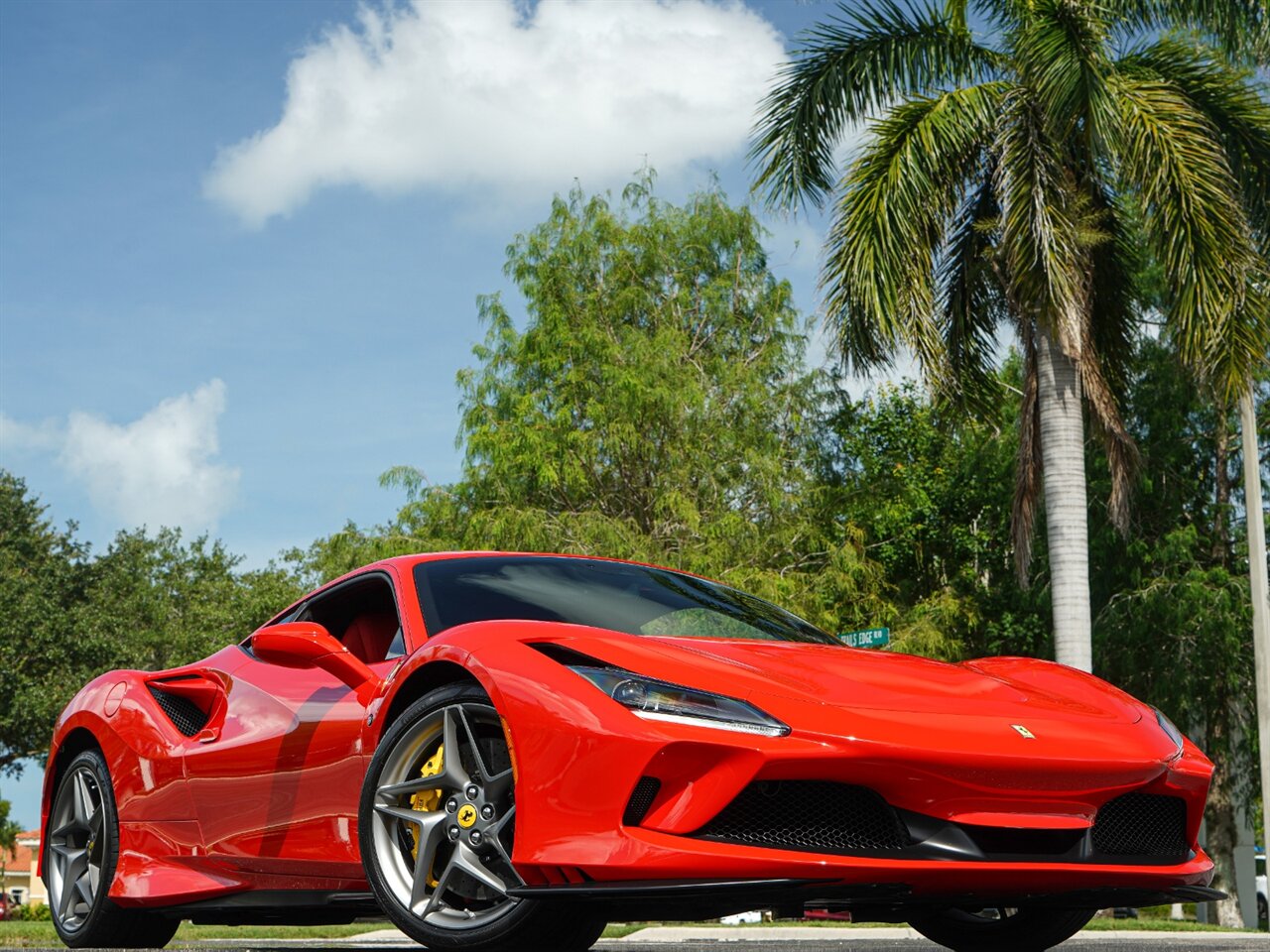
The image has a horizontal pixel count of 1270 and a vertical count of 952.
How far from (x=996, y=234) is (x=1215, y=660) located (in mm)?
9912

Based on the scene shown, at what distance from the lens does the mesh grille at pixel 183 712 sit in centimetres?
559

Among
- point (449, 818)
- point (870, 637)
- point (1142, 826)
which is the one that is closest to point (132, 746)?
point (449, 818)

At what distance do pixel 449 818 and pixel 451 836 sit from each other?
47 millimetres

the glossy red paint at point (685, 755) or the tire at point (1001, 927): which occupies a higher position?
the glossy red paint at point (685, 755)

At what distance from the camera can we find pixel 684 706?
3.58 metres

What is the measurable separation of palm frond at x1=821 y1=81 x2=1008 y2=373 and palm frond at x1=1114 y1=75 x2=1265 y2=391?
1798 mm

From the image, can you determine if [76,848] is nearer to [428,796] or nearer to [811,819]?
[428,796]

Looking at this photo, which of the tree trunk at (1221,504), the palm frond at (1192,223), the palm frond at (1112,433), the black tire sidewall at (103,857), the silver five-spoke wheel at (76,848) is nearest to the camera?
the black tire sidewall at (103,857)

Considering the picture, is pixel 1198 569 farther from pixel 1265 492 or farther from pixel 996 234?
pixel 996 234

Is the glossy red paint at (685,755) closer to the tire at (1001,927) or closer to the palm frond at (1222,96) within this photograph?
the tire at (1001,927)

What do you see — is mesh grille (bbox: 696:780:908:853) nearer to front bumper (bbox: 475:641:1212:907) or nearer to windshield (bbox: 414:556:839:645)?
front bumper (bbox: 475:641:1212:907)

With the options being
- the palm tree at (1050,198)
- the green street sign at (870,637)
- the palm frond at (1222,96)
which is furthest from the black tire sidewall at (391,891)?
the palm frond at (1222,96)

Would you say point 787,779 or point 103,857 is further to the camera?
point 103,857

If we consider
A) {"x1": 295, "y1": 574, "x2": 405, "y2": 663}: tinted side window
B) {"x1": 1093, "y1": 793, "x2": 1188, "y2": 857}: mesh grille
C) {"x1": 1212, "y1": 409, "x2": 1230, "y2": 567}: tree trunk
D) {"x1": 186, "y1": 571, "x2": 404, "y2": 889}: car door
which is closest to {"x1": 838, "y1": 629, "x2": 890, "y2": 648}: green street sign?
{"x1": 295, "y1": 574, "x2": 405, "y2": 663}: tinted side window
